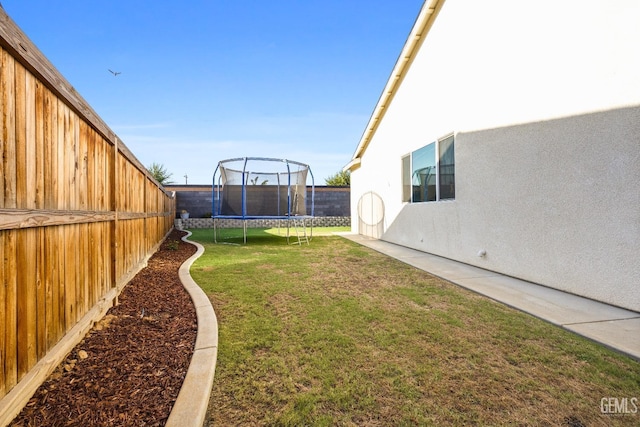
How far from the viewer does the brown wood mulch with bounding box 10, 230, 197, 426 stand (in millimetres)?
1344

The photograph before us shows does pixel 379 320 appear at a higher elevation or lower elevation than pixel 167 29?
lower

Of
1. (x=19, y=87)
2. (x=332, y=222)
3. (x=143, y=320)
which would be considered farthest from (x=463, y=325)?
(x=332, y=222)

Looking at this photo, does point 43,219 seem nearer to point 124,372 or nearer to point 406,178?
point 124,372

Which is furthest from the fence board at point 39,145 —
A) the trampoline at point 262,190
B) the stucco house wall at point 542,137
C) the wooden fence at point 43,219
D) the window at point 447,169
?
the trampoline at point 262,190

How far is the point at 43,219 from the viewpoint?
1.52 m

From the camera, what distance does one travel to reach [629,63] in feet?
8.71

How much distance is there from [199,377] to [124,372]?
1.48 ft

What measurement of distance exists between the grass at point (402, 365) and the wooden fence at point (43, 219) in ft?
2.83

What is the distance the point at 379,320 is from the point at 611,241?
2.27 m

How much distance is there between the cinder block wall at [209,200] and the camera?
50.1ft

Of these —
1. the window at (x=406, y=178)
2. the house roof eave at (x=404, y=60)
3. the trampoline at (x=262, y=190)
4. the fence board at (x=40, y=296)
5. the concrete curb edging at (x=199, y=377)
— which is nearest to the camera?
the concrete curb edging at (x=199, y=377)

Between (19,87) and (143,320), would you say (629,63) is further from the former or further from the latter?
(143,320)

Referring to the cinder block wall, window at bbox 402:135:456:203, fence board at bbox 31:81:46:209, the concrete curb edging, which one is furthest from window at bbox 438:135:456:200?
the cinder block wall

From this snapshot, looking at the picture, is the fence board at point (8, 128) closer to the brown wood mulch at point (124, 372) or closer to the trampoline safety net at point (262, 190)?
the brown wood mulch at point (124, 372)
